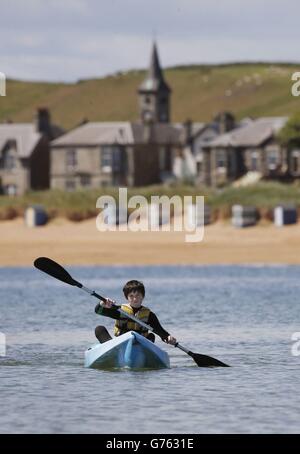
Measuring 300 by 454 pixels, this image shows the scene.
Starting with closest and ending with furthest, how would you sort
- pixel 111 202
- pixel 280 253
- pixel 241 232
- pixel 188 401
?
pixel 188 401, pixel 280 253, pixel 241 232, pixel 111 202

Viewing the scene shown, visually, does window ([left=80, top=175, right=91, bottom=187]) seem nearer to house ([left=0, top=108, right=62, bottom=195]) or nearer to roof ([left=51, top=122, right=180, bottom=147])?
roof ([left=51, top=122, right=180, bottom=147])

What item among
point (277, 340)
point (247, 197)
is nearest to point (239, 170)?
point (247, 197)

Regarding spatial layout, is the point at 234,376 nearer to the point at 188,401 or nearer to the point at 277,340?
the point at 188,401

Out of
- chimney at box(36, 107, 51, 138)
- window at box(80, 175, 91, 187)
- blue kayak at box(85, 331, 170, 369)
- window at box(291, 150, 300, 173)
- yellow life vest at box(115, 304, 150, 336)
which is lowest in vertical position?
blue kayak at box(85, 331, 170, 369)

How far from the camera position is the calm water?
21.9 metres

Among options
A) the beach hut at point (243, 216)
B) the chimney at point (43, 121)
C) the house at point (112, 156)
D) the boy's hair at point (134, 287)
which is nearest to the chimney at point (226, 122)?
the house at point (112, 156)

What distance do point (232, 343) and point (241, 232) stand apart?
3316 centimetres

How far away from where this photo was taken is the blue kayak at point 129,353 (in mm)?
26328

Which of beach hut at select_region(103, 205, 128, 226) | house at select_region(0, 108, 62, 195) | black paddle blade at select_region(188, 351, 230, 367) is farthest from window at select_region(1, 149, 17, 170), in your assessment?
black paddle blade at select_region(188, 351, 230, 367)

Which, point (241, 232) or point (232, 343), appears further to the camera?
point (241, 232)

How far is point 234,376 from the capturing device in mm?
26750

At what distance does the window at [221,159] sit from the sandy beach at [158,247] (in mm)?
49562

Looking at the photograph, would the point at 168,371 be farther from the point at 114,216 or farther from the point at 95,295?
the point at 114,216

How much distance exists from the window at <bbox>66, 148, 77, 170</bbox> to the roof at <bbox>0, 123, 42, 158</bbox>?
125 inches
